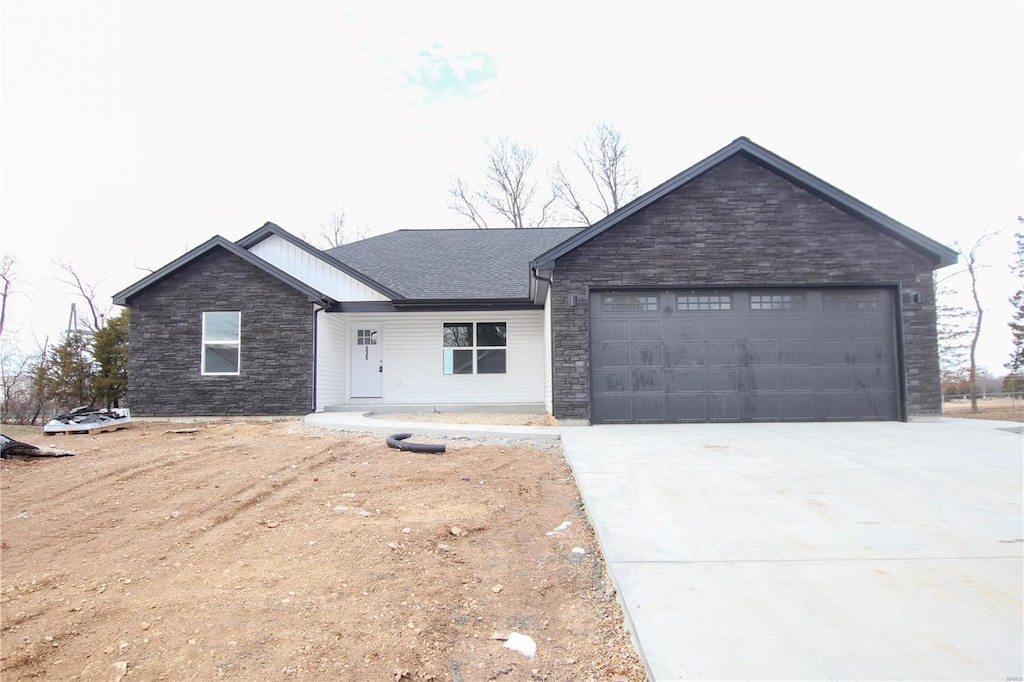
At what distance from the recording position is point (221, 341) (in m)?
12.4

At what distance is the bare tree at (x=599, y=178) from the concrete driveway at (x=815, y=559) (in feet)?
74.5

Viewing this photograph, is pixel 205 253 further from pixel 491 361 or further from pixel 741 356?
pixel 741 356

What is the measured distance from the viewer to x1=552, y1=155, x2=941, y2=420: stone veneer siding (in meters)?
9.89

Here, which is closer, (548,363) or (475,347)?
(548,363)

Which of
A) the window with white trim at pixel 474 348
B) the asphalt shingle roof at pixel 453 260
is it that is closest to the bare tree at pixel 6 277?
the asphalt shingle roof at pixel 453 260

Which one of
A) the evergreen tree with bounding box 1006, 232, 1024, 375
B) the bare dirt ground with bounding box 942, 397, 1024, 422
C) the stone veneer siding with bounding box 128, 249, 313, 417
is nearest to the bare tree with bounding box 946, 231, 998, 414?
the bare dirt ground with bounding box 942, 397, 1024, 422

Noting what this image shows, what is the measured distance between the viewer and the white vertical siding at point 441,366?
541 inches

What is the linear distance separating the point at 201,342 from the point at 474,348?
648cm

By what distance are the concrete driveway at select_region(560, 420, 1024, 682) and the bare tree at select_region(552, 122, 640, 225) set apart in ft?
74.5

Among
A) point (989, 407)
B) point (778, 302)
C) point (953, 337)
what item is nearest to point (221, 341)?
point (778, 302)

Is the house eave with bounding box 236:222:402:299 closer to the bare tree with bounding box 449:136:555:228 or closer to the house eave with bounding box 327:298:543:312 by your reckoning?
the house eave with bounding box 327:298:543:312

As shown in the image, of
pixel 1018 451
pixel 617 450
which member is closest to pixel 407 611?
pixel 617 450

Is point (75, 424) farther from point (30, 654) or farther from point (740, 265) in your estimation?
point (740, 265)

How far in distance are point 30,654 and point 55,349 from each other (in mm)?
13856
